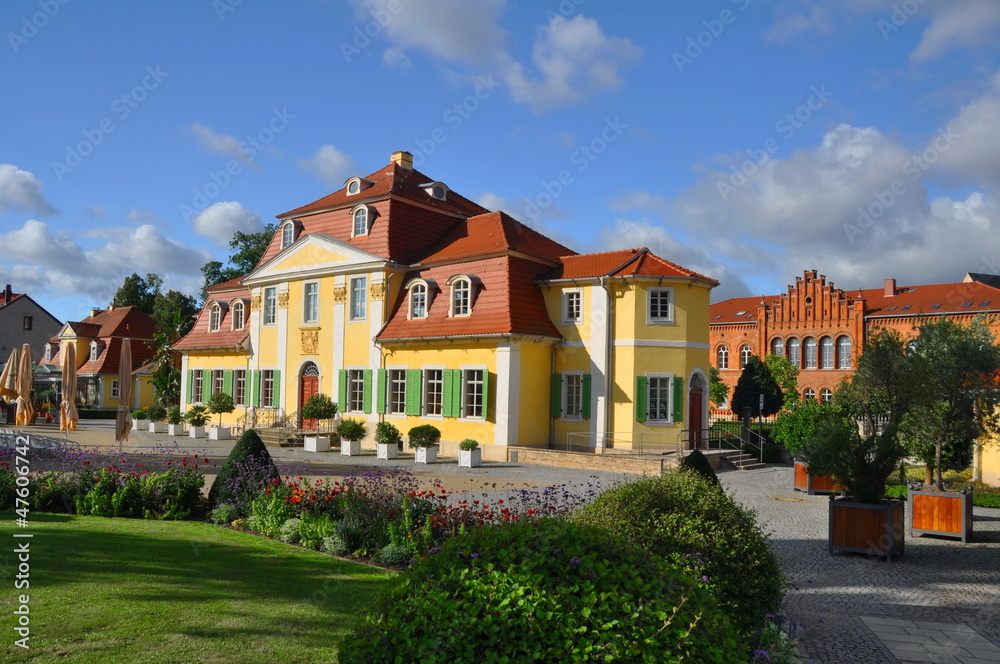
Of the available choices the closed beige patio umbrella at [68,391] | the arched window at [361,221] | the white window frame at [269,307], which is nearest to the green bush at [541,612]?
the closed beige patio umbrella at [68,391]

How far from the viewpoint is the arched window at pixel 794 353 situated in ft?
179

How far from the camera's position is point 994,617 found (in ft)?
26.0

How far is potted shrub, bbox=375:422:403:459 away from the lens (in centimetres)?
2458

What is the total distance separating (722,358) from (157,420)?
42605 millimetres

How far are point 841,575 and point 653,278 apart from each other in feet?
50.7

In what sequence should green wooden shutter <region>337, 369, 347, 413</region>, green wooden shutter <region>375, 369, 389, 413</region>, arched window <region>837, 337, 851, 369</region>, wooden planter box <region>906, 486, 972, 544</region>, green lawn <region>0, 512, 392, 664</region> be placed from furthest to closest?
arched window <region>837, 337, 851, 369</region> < green wooden shutter <region>337, 369, 347, 413</region> < green wooden shutter <region>375, 369, 389, 413</region> < wooden planter box <region>906, 486, 972, 544</region> < green lawn <region>0, 512, 392, 664</region>

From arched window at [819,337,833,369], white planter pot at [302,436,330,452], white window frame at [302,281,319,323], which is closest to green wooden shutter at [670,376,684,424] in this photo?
white planter pot at [302,436,330,452]

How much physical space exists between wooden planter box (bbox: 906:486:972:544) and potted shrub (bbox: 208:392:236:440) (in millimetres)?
26119

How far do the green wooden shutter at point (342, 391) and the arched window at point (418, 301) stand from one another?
13.3 feet

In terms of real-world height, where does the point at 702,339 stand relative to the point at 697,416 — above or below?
above

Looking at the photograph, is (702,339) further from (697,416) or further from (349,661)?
(349,661)

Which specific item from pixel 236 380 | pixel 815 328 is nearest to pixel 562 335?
pixel 236 380

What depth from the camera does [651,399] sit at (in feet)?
80.7

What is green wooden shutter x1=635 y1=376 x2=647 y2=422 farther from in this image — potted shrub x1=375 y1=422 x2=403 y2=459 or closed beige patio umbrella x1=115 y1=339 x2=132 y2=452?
closed beige patio umbrella x1=115 y1=339 x2=132 y2=452
